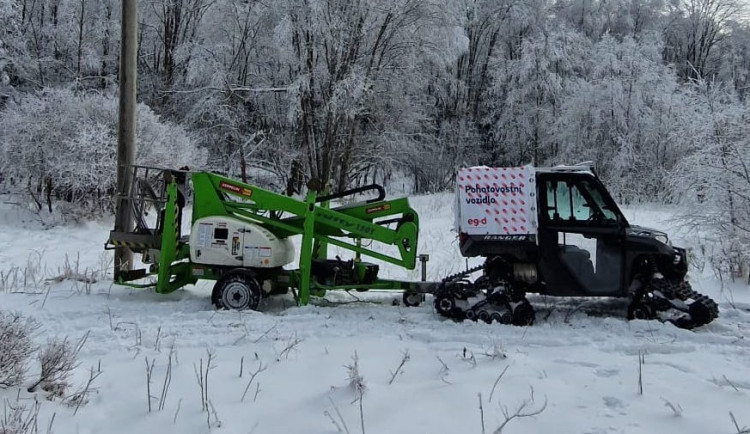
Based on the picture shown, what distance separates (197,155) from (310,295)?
47.2ft

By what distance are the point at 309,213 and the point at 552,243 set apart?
270cm

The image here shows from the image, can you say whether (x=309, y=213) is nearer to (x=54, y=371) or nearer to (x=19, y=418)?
(x=54, y=371)

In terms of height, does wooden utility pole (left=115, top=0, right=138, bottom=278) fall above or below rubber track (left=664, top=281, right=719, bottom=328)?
above

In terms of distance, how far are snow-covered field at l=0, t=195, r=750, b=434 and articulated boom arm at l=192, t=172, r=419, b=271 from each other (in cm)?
74

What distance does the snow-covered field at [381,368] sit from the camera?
3357 millimetres

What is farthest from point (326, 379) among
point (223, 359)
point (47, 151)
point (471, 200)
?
point (47, 151)

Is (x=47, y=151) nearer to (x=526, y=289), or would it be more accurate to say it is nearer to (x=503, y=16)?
(x=526, y=289)

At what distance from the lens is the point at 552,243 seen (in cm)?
602

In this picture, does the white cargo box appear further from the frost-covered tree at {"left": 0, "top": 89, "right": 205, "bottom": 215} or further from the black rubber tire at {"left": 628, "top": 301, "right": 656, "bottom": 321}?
the frost-covered tree at {"left": 0, "top": 89, "right": 205, "bottom": 215}

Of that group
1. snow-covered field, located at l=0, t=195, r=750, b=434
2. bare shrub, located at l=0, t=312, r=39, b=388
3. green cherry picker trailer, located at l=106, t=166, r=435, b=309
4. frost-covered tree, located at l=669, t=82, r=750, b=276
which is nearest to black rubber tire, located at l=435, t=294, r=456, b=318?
snow-covered field, located at l=0, t=195, r=750, b=434

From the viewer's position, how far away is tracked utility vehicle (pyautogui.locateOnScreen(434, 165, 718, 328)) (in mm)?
5871

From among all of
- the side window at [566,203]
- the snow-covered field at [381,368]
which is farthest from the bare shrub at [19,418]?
the side window at [566,203]

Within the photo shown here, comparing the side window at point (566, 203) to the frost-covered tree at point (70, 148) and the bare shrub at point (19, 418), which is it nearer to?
the bare shrub at point (19, 418)

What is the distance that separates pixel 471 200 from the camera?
6043mm
